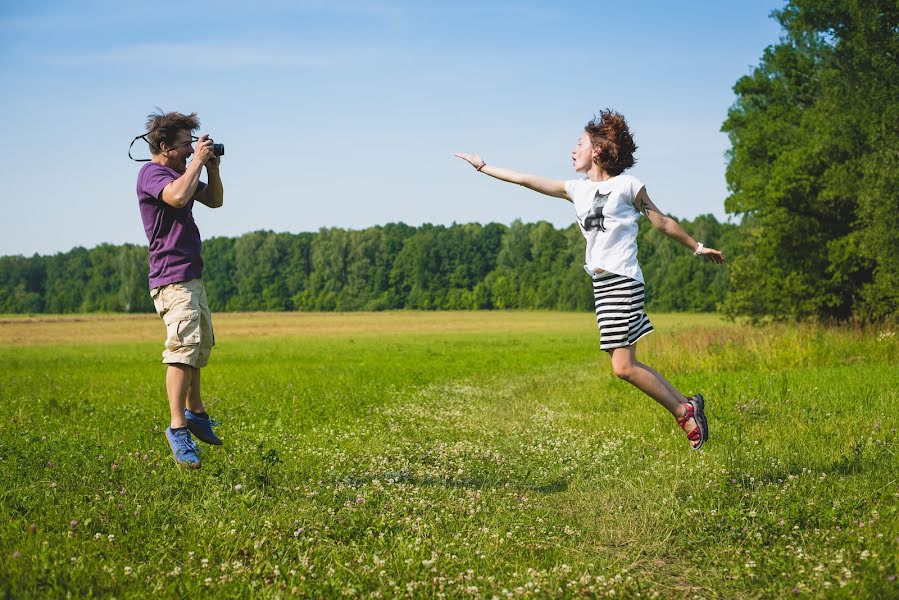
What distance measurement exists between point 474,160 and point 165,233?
270 cm

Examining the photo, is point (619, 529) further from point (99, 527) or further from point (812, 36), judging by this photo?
point (812, 36)

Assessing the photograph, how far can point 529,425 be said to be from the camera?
10.7 m

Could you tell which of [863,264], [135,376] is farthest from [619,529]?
[863,264]

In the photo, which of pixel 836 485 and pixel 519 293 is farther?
pixel 519 293

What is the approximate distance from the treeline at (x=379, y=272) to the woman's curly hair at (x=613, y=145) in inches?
3864

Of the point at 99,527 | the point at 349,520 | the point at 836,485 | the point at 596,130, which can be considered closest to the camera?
the point at 99,527

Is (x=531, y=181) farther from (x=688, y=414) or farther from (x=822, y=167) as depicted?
(x=822, y=167)

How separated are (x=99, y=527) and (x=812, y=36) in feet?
115

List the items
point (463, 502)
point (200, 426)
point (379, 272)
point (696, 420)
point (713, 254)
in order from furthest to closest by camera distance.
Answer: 1. point (379, 272)
2. point (200, 426)
3. point (696, 420)
4. point (713, 254)
5. point (463, 502)

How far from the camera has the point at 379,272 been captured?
12862 cm

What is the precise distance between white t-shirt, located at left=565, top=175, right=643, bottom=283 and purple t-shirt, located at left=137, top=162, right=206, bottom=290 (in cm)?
323

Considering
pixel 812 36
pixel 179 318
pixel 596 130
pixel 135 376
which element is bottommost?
pixel 135 376

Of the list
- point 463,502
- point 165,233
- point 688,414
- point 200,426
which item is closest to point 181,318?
point 165,233

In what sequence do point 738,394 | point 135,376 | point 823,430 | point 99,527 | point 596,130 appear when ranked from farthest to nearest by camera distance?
point 135,376, point 738,394, point 823,430, point 596,130, point 99,527
